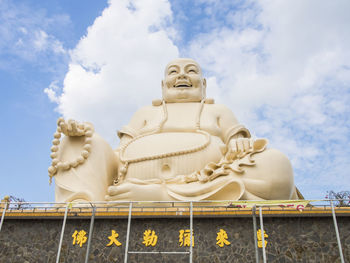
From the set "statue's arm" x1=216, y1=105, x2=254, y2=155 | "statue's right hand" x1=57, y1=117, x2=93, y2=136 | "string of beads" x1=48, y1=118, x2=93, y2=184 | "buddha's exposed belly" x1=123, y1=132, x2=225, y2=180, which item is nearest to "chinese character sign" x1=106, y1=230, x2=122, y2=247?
"buddha's exposed belly" x1=123, y1=132, x2=225, y2=180

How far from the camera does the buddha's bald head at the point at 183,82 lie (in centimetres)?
778

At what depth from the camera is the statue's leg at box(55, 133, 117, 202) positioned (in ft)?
19.0

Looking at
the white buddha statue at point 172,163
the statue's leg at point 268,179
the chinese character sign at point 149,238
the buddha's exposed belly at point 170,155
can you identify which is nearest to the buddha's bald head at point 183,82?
the white buddha statue at point 172,163

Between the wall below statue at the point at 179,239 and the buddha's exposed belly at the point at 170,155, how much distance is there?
1.61m

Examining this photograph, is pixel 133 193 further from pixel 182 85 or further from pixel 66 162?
pixel 182 85

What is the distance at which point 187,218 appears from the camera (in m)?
4.51

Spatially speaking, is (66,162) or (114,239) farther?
(66,162)

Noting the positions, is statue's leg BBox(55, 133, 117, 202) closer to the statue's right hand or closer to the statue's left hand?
the statue's right hand

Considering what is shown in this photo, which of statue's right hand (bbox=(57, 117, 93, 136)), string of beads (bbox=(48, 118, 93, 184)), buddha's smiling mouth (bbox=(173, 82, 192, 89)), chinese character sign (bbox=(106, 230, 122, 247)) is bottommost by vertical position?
chinese character sign (bbox=(106, 230, 122, 247))

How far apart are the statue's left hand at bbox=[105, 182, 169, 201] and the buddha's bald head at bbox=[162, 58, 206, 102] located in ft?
9.04

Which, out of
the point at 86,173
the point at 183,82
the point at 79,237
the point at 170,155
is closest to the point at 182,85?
the point at 183,82

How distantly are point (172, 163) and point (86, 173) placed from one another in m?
1.38

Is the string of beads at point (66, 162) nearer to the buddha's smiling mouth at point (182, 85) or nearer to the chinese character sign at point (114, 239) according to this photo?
the chinese character sign at point (114, 239)

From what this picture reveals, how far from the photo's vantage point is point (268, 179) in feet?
18.2
